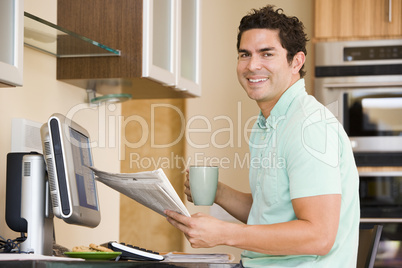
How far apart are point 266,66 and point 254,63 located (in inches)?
1.4

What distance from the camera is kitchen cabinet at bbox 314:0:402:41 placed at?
3.21 m

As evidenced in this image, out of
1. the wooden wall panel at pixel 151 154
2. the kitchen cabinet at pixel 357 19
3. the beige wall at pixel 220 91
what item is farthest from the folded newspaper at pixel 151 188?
the wooden wall panel at pixel 151 154

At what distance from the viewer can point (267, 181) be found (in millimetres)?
1458

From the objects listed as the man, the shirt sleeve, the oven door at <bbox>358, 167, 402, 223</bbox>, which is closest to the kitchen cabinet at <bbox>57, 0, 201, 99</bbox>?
the man

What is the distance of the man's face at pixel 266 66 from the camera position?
5.32 feet

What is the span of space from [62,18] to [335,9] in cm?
163

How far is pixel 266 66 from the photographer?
5.33 ft

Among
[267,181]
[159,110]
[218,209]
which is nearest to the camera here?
[267,181]

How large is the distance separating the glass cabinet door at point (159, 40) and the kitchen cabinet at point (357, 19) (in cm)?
117

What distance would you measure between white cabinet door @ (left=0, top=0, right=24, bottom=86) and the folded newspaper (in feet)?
1.15

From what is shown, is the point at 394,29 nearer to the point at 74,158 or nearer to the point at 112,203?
the point at 112,203

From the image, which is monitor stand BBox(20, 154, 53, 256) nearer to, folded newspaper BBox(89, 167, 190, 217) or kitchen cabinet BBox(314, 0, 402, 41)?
folded newspaper BBox(89, 167, 190, 217)

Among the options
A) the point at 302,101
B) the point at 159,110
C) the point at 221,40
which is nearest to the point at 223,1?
the point at 221,40

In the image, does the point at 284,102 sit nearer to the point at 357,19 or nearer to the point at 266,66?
the point at 266,66
